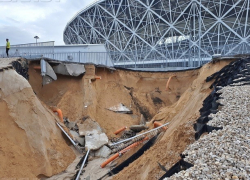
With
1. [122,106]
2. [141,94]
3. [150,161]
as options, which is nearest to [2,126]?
[150,161]

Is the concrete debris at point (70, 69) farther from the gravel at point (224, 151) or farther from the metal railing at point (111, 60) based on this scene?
the gravel at point (224, 151)

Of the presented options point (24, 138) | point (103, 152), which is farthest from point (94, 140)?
point (24, 138)

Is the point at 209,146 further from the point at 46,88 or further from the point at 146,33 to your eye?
the point at 146,33

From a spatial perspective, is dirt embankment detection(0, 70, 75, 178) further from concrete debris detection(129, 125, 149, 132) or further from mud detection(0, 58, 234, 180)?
concrete debris detection(129, 125, 149, 132)

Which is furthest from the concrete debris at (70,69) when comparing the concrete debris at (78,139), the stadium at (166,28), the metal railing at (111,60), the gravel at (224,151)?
the gravel at (224,151)

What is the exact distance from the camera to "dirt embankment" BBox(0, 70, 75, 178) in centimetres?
772

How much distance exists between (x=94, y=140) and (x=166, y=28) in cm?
2376

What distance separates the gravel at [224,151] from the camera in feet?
10.9

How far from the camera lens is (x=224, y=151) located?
3.88 m

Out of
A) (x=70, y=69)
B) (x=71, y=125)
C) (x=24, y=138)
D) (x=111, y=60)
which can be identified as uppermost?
(x=111, y=60)

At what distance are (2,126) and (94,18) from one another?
101 ft

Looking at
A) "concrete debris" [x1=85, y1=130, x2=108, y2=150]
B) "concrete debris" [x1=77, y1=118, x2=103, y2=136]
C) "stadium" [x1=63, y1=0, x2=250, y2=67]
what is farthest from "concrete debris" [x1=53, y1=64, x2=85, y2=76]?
"stadium" [x1=63, y1=0, x2=250, y2=67]

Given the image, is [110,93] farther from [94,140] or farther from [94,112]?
[94,140]

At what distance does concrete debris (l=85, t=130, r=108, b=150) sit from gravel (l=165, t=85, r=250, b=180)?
614cm
